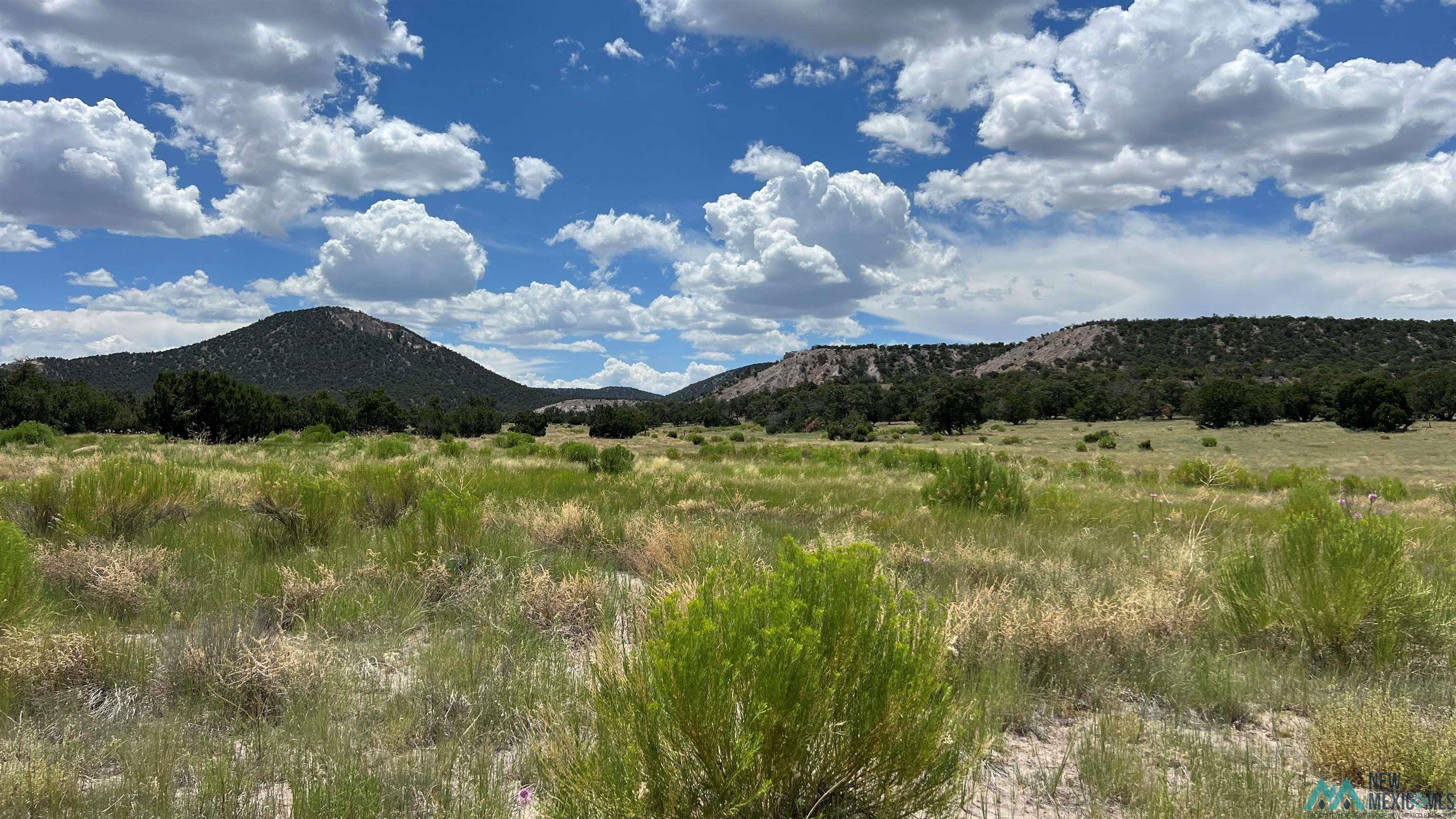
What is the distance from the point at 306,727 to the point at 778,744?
229 cm

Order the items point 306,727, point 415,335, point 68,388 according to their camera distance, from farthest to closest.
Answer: point 415,335 → point 68,388 → point 306,727

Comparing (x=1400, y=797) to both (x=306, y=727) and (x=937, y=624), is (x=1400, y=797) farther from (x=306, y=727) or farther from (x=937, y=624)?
(x=306, y=727)

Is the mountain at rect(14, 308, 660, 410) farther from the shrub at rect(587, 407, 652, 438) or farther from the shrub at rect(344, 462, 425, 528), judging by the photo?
the shrub at rect(344, 462, 425, 528)

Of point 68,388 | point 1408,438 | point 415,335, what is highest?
point 415,335

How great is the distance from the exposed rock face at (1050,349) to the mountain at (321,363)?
316ft

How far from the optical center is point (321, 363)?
10938 cm

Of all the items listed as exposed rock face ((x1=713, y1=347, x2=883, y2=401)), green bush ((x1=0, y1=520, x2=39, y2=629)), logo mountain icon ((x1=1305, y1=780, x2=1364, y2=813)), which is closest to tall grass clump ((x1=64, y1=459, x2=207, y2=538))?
green bush ((x1=0, y1=520, x2=39, y2=629))

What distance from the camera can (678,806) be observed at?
7.22ft

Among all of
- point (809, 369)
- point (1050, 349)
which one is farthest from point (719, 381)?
point (1050, 349)

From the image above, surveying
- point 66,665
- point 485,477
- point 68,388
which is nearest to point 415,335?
point 68,388

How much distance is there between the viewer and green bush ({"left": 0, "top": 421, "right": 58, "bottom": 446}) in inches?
866

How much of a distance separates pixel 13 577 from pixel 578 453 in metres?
18.0

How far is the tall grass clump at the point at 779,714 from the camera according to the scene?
2.10 m

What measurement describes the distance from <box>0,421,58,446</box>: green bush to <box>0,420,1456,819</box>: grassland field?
2125 centimetres
